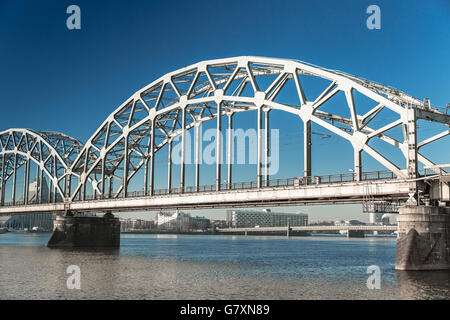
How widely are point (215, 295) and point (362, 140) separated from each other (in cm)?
1972

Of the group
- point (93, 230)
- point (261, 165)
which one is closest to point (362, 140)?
point (261, 165)

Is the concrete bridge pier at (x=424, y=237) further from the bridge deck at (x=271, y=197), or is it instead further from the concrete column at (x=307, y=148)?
the concrete column at (x=307, y=148)

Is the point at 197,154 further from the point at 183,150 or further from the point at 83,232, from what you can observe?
the point at 83,232

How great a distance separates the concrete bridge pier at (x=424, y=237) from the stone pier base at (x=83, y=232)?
192 feet

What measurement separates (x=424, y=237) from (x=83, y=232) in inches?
2381

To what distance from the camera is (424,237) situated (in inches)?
1443

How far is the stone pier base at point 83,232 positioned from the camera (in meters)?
82.5

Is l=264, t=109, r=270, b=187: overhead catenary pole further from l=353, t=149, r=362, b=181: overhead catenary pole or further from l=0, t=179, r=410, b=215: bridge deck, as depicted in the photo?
l=353, t=149, r=362, b=181: overhead catenary pole

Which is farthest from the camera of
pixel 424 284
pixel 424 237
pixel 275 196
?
pixel 275 196

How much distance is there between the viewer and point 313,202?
48.2 metres

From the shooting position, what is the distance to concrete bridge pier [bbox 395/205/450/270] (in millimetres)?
36625

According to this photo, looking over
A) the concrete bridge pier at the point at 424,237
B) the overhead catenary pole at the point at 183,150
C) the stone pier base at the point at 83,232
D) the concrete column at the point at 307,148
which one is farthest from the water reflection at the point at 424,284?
the stone pier base at the point at 83,232

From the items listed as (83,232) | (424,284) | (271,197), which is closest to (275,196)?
(271,197)

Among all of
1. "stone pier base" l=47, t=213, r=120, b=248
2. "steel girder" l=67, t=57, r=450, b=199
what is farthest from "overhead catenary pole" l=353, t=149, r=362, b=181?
"stone pier base" l=47, t=213, r=120, b=248
